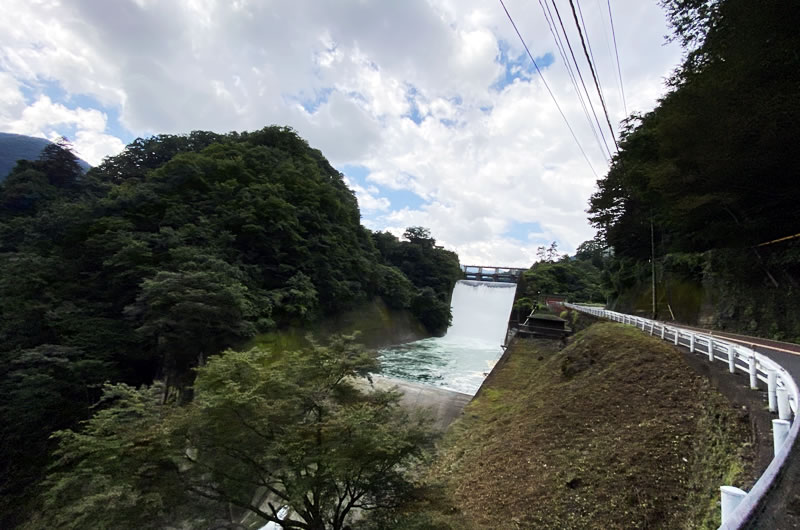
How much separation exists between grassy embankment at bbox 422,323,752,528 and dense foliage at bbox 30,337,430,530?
1266mm

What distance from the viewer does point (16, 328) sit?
35.9ft

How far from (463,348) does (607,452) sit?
26.9m

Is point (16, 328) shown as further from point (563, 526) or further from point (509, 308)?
point (509, 308)

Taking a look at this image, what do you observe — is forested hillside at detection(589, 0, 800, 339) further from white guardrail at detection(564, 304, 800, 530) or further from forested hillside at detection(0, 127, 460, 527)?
forested hillside at detection(0, 127, 460, 527)

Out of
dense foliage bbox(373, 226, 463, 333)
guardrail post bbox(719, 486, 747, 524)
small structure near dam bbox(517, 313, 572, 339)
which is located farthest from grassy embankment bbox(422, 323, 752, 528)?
dense foliage bbox(373, 226, 463, 333)

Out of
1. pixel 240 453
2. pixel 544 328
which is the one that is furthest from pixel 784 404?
pixel 544 328

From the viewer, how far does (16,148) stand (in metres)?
59.7

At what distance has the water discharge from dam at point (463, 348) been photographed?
65.8 feet

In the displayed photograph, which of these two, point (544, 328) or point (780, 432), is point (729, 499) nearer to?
point (780, 432)

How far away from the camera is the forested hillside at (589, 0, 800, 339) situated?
6227 millimetres

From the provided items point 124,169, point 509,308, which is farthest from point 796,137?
point 124,169

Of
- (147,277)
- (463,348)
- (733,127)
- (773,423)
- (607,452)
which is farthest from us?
(463,348)

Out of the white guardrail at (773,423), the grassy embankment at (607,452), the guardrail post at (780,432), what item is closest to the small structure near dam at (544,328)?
the grassy embankment at (607,452)

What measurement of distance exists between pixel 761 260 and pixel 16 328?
76.4 feet
